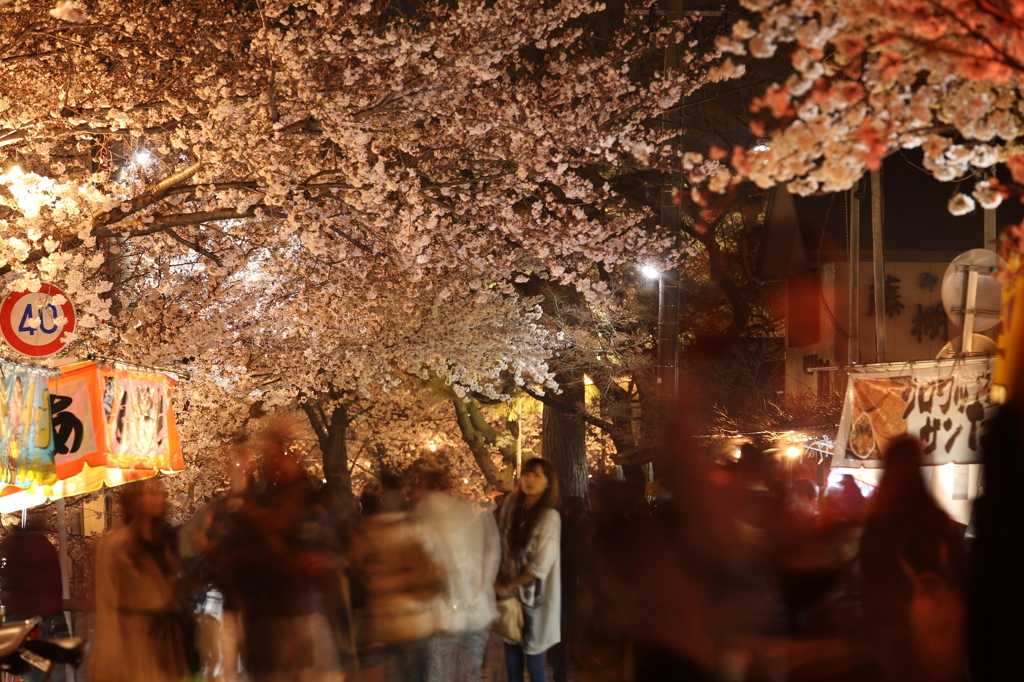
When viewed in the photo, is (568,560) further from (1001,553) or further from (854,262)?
(854,262)

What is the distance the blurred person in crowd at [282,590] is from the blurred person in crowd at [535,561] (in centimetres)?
168

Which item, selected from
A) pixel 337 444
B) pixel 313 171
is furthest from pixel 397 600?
pixel 337 444

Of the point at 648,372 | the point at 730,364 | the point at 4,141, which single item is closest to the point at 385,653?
the point at 4,141

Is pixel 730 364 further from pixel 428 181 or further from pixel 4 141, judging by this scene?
pixel 4 141

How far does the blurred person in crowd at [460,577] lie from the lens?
7.01 metres

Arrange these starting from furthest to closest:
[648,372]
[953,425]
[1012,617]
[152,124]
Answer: [648,372]
[953,425]
[152,124]
[1012,617]

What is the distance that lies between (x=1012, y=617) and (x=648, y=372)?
21212 millimetres

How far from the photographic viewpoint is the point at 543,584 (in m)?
7.32

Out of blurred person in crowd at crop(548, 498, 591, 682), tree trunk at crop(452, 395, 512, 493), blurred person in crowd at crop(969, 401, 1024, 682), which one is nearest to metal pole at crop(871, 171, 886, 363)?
blurred person in crowd at crop(548, 498, 591, 682)

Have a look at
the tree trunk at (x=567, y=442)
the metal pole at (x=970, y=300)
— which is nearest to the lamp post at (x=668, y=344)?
the metal pole at (x=970, y=300)

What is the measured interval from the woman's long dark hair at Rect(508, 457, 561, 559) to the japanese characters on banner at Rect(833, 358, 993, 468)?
6.22 m

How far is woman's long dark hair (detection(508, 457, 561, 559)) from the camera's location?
7258mm

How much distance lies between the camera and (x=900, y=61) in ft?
17.1

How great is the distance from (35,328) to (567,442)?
46.0 ft
